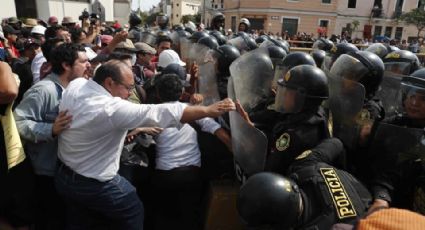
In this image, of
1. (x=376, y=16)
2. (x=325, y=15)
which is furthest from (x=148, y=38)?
(x=376, y=16)

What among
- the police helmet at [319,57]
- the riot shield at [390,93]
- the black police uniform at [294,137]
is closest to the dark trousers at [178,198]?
the black police uniform at [294,137]

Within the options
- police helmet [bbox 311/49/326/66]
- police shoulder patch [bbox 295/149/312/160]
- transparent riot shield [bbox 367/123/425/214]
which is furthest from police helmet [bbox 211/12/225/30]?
police shoulder patch [bbox 295/149/312/160]

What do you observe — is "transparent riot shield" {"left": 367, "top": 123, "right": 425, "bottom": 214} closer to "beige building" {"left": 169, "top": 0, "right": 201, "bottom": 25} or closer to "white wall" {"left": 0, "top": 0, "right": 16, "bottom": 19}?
"white wall" {"left": 0, "top": 0, "right": 16, "bottom": 19}

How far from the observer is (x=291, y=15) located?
37969mm

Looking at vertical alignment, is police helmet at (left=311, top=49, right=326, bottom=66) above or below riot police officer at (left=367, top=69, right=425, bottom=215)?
above

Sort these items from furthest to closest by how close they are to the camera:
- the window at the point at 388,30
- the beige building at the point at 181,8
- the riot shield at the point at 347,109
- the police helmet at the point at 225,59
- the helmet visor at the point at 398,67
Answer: the beige building at the point at 181,8 < the window at the point at 388,30 < the helmet visor at the point at 398,67 < the police helmet at the point at 225,59 < the riot shield at the point at 347,109

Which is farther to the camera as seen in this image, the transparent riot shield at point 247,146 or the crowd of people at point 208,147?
the transparent riot shield at point 247,146

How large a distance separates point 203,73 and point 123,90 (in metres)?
1.30

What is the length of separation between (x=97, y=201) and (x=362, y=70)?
2.35 meters

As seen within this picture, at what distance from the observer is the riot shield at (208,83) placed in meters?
3.18

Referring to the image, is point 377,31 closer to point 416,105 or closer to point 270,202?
point 416,105

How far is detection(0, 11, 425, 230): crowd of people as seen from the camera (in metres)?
1.76

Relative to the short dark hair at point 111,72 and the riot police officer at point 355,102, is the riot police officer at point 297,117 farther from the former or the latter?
the short dark hair at point 111,72

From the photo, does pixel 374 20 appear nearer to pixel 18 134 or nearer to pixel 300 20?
pixel 300 20
